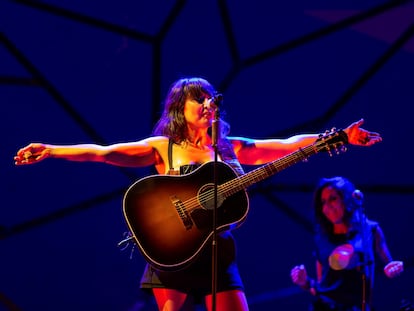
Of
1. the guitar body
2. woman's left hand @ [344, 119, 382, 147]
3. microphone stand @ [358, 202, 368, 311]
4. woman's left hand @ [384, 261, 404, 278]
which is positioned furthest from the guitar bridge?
woman's left hand @ [384, 261, 404, 278]

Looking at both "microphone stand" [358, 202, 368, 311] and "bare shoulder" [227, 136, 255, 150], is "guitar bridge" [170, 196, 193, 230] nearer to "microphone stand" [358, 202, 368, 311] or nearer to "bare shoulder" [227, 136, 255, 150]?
"bare shoulder" [227, 136, 255, 150]

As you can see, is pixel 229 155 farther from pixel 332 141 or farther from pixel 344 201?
pixel 344 201

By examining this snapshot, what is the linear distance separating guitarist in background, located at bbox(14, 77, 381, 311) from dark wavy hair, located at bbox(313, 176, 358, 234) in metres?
1.64

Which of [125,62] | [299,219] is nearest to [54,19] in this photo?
[125,62]

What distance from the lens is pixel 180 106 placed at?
3.11m

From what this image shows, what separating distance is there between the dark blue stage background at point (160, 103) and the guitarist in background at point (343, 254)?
3.33 feet

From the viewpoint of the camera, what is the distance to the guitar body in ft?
8.91

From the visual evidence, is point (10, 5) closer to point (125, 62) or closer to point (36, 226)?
point (125, 62)

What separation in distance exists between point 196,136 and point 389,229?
10.8 feet

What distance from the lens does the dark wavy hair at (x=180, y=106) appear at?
3066mm

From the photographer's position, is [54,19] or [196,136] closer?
[196,136]

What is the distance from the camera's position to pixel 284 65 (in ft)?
17.9

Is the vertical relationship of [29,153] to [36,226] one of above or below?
below

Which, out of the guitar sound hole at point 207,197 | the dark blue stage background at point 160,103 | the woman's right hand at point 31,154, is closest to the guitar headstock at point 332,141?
the guitar sound hole at point 207,197
